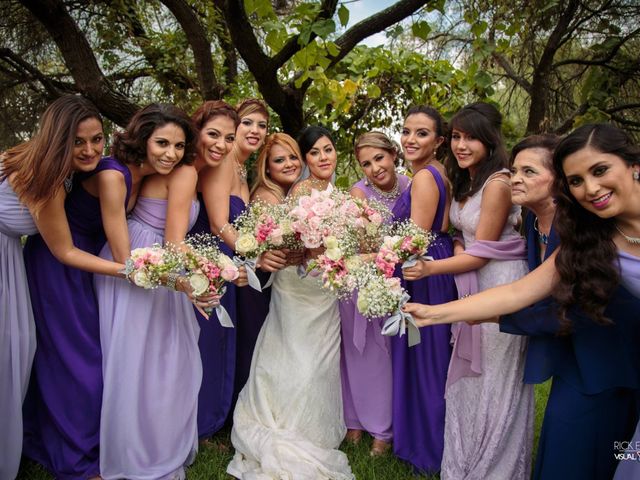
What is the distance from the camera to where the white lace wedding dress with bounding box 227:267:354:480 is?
146 inches

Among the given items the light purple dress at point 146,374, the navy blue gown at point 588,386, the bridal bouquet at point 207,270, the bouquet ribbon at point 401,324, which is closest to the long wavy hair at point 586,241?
the navy blue gown at point 588,386

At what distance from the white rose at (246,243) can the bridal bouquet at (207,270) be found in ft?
0.43

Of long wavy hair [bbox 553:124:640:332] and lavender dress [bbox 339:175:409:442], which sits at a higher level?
long wavy hair [bbox 553:124:640:332]

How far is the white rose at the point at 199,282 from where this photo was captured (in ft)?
10.7

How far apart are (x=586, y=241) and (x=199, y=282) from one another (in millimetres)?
2182

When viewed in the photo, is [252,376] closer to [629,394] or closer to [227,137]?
[227,137]

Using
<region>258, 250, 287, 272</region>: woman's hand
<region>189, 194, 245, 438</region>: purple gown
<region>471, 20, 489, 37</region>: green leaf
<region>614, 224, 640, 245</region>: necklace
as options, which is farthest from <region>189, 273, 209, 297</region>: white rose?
<region>471, 20, 489, 37</region>: green leaf

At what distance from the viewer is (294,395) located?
394 cm

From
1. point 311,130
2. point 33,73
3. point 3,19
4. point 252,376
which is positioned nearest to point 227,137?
point 311,130

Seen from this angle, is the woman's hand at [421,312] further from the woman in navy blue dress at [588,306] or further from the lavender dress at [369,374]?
the lavender dress at [369,374]

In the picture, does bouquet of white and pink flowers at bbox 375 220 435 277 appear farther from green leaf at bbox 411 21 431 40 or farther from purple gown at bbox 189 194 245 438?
green leaf at bbox 411 21 431 40

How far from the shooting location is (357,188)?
4.62m

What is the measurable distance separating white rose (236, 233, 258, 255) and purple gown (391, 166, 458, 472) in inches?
51.4

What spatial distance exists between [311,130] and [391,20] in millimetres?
1419
